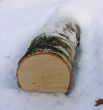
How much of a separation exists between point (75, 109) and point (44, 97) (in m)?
0.48

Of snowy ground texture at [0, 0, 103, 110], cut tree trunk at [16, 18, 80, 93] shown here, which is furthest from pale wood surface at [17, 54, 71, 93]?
snowy ground texture at [0, 0, 103, 110]

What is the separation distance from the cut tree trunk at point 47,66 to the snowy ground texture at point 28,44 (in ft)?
0.46

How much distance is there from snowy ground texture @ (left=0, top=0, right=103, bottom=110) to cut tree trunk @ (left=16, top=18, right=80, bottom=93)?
0.14m

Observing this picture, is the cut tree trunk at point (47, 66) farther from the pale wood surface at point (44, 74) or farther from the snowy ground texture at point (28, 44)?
the snowy ground texture at point (28, 44)

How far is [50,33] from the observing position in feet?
15.6

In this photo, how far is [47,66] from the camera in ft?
14.2

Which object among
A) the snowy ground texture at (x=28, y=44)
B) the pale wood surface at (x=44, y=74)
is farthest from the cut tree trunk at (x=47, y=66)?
the snowy ground texture at (x=28, y=44)

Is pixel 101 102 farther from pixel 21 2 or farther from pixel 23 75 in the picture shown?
pixel 21 2

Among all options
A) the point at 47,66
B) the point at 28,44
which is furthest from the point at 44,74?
the point at 28,44

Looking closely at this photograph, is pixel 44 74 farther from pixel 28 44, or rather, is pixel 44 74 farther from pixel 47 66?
pixel 28 44

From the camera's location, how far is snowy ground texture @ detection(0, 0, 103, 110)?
172 inches

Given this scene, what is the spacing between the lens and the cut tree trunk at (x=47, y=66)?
4.27m

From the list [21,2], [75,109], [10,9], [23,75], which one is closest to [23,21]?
[10,9]

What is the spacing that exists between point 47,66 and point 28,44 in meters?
1.47
